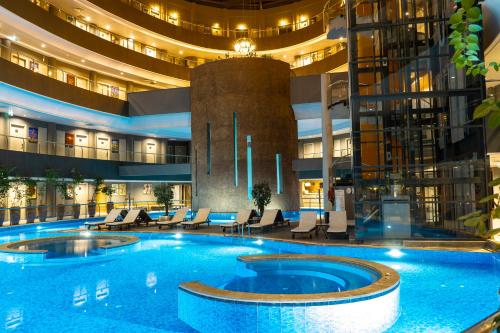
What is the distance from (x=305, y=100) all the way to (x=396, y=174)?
12.1m

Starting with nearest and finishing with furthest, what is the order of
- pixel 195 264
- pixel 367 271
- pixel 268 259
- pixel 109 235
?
pixel 367 271
pixel 268 259
pixel 195 264
pixel 109 235

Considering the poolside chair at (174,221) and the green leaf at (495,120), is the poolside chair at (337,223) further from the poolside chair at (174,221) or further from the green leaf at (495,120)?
the green leaf at (495,120)

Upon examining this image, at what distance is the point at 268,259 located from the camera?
9.55 metres

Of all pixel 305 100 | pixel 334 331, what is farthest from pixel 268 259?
pixel 305 100

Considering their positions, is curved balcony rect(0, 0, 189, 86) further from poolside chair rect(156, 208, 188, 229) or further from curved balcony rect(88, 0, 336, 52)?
poolside chair rect(156, 208, 188, 229)

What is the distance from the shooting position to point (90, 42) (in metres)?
24.6

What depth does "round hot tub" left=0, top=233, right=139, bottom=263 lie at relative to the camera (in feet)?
36.6

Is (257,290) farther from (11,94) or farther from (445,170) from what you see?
(11,94)

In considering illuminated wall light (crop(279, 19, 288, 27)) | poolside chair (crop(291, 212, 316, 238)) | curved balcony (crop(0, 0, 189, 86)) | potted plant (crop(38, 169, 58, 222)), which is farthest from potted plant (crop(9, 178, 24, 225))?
illuminated wall light (crop(279, 19, 288, 27))

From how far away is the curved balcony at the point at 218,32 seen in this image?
98.8 ft

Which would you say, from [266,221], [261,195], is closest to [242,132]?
[261,195]

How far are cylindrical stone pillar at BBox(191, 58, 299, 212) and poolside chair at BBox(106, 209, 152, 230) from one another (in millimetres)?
3445

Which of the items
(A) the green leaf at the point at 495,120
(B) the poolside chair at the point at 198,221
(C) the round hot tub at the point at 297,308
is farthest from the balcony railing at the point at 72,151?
(A) the green leaf at the point at 495,120

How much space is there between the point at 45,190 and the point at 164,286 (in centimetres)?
1801
